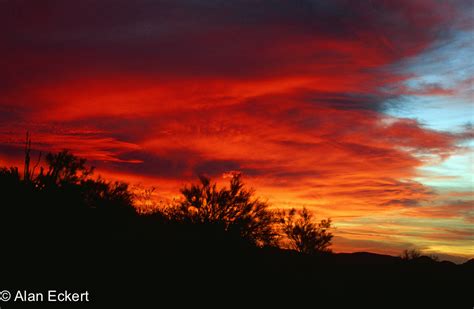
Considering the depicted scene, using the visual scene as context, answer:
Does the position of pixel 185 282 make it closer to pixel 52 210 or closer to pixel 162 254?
pixel 162 254

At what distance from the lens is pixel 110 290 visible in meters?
13.3

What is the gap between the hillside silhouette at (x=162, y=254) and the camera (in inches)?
535

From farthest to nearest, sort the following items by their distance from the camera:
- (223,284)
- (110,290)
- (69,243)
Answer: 1. (223,284)
2. (69,243)
3. (110,290)

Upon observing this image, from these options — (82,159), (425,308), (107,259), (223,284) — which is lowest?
(425,308)

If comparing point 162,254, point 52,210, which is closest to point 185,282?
point 162,254

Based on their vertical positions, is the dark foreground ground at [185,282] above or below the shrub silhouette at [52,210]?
below

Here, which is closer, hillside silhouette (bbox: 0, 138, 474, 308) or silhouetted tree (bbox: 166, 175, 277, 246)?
hillside silhouette (bbox: 0, 138, 474, 308)

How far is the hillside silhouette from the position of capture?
44.6 feet

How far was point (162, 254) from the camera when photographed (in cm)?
1783

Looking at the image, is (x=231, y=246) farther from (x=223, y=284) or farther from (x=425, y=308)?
(x=425, y=308)

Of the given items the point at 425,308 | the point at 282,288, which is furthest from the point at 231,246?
the point at 425,308

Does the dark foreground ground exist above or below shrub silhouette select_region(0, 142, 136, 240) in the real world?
below

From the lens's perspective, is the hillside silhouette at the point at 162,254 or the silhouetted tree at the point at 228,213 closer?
the hillside silhouette at the point at 162,254

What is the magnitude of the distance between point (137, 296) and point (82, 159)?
48.2 feet
